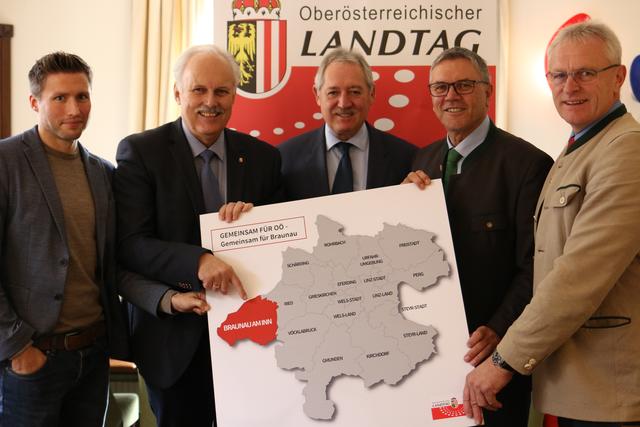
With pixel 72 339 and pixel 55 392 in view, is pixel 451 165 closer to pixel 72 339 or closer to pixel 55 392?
pixel 72 339

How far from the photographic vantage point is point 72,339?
7.44 feet

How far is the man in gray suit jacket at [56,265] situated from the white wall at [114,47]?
2139mm

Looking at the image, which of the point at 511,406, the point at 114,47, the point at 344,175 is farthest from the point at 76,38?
the point at 511,406

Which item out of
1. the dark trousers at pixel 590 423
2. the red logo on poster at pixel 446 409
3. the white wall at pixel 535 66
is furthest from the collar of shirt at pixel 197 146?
the white wall at pixel 535 66

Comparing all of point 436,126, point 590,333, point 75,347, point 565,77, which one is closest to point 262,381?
point 75,347

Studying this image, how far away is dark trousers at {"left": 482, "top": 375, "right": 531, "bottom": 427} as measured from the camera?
227cm

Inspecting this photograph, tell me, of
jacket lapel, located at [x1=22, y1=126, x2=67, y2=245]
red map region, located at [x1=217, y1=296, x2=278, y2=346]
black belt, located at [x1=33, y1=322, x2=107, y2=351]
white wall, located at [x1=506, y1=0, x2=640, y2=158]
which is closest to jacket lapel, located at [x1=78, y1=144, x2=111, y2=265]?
jacket lapel, located at [x1=22, y1=126, x2=67, y2=245]

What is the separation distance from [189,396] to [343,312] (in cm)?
79

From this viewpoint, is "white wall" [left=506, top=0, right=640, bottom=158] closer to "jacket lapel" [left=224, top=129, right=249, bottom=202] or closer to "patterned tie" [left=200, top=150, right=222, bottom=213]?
"jacket lapel" [left=224, top=129, right=249, bottom=202]

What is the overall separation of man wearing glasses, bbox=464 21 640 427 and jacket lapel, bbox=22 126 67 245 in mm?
1558

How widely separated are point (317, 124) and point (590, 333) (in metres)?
1.85

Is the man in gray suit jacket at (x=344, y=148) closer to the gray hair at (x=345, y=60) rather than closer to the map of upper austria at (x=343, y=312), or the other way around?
the gray hair at (x=345, y=60)

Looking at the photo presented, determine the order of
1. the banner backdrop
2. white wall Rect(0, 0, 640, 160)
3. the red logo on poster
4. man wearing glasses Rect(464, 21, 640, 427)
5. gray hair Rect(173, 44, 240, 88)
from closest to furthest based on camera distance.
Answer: man wearing glasses Rect(464, 21, 640, 427) < the red logo on poster < gray hair Rect(173, 44, 240, 88) < the banner backdrop < white wall Rect(0, 0, 640, 160)

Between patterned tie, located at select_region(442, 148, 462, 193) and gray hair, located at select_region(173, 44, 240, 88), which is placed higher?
gray hair, located at select_region(173, 44, 240, 88)
